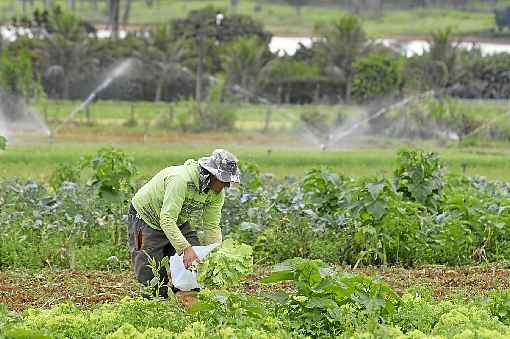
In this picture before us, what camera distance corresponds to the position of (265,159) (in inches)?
883

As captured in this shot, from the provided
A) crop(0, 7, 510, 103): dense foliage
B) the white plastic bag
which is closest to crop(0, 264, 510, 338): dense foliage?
the white plastic bag

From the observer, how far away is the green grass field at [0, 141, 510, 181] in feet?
68.1

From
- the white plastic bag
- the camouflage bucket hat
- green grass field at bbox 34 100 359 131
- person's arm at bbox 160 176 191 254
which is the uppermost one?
the camouflage bucket hat

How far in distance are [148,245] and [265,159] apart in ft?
45.2

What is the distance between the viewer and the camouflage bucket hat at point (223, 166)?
8039 mm

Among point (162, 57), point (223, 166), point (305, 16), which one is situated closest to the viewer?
point (223, 166)

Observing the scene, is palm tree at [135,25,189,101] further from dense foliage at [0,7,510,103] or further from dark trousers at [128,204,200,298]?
dark trousers at [128,204,200,298]

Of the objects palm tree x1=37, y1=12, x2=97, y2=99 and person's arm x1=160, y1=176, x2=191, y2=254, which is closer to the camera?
person's arm x1=160, y1=176, x2=191, y2=254

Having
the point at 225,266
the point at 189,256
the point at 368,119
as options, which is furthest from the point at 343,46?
the point at 225,266

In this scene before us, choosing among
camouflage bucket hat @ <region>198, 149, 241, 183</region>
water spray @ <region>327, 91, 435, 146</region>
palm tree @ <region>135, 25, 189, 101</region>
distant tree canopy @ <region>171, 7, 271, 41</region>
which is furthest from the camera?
distant tree canopy @ <region>171, 7, 271, 41</region>

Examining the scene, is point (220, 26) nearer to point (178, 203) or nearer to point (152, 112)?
point (152, 112)

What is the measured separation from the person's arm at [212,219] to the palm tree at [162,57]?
28.8 meters

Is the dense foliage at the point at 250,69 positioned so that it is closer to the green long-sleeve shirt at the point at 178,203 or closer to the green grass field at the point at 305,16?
the green grass field at the point at 305,16

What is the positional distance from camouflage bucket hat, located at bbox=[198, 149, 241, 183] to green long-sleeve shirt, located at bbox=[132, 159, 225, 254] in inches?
9.4
